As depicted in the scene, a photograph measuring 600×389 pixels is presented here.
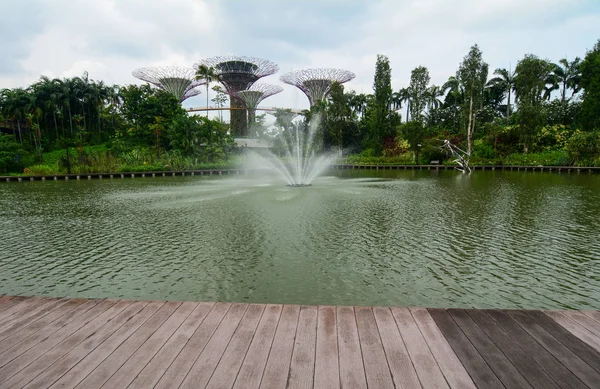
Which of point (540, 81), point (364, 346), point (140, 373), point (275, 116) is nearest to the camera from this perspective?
point (140, 373)

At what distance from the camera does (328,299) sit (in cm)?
550

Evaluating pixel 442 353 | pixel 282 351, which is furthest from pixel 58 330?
pixel 442 353

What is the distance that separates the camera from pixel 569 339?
319 centimetres

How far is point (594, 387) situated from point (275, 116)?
5351 cm

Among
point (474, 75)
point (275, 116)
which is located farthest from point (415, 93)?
point (275, 116)

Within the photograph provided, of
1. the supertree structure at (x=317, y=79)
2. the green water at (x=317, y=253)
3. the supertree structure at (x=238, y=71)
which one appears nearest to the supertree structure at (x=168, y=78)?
the supertree structure at (x=238, y=71)

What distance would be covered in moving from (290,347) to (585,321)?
10.2 ft

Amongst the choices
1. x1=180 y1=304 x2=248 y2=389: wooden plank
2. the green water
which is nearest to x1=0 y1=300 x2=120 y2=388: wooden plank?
x1=180 y1=304 x2=248 y2=389: wooden plank

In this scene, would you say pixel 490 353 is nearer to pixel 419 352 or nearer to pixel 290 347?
pixel 419 352

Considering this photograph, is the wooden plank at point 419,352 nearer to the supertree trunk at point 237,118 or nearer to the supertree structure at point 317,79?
the supertree structure at point 317,79

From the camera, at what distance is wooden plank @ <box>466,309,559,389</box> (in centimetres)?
255

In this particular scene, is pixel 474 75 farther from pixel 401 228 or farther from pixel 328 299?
pixel 328 299

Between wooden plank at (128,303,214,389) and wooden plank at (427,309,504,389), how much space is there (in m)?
2.42

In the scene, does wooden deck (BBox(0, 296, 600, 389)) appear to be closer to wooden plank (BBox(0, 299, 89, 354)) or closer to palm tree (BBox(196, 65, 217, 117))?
wooden plank (BBox(0, 299, 89, 354))
